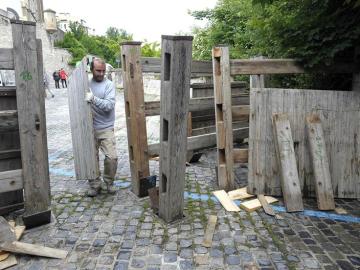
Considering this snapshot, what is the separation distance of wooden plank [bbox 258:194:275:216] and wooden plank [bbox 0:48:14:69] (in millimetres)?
3469

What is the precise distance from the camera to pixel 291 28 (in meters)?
4.47

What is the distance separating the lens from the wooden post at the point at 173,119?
358 cm

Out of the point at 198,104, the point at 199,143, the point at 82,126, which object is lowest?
the point at 199,143

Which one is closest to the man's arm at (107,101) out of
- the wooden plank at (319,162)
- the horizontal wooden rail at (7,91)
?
the horizontal wooden rail at (7,91)

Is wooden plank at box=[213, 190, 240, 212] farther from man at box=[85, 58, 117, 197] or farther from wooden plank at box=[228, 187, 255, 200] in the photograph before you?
man at box=[85, 58, 117, 197]

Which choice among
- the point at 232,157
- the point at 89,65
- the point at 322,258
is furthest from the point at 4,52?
→ the point at 322,258

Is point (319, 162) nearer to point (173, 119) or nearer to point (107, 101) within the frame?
point (173, 119)

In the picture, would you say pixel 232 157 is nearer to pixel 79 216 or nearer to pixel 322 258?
pixel 322 258

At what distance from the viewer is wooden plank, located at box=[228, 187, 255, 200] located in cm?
473

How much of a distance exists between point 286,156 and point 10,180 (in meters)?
3.46

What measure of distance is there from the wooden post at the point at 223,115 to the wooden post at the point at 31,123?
2.39 meters

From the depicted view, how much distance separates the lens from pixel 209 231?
3.80 m

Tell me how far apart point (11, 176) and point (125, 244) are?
1493mm

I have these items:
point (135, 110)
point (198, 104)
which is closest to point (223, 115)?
point (198, 104)
